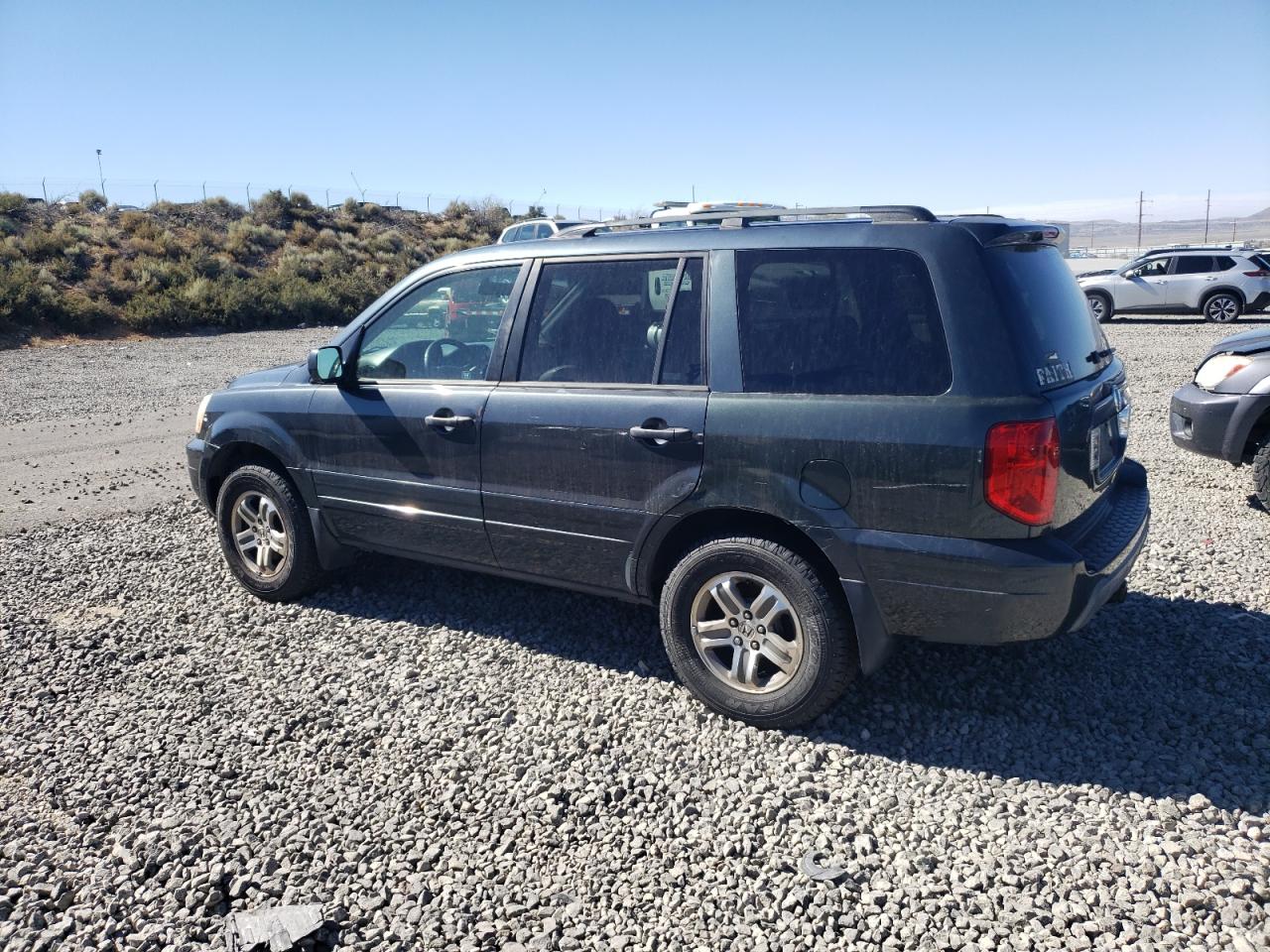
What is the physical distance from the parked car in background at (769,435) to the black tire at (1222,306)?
20.0 meters

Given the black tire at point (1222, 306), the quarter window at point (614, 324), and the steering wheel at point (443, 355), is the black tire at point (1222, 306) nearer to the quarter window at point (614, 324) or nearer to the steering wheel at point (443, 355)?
the quarter window at point (614, 324)

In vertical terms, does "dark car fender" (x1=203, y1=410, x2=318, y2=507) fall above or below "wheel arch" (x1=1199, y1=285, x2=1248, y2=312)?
below

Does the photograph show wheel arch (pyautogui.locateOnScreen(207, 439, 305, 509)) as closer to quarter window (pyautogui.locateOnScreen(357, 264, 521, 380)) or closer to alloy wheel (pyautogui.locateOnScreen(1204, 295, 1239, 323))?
quarter window (pyautogui.locateOnScreen(357, 264, 521, 380))

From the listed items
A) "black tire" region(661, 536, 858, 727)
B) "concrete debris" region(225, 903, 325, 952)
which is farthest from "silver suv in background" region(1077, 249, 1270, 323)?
"concrete debris" region(225, 903, 325, 952)

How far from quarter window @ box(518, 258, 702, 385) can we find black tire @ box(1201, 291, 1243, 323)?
21.2 m

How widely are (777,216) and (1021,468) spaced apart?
151cm

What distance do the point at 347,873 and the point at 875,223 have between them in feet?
9.67

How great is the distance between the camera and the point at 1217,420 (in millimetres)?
6527

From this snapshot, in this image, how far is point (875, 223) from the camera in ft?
11.9

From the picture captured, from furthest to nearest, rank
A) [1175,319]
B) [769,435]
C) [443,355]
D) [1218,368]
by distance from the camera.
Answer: [1175,319], [1218,368], [443,355], [769,435]

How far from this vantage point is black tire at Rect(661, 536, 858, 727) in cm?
363

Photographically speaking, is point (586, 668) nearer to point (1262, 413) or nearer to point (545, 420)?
point (545, 420)

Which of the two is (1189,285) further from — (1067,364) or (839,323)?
(839,323)

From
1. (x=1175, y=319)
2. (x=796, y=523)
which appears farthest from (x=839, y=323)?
(x=1175, y=319)
